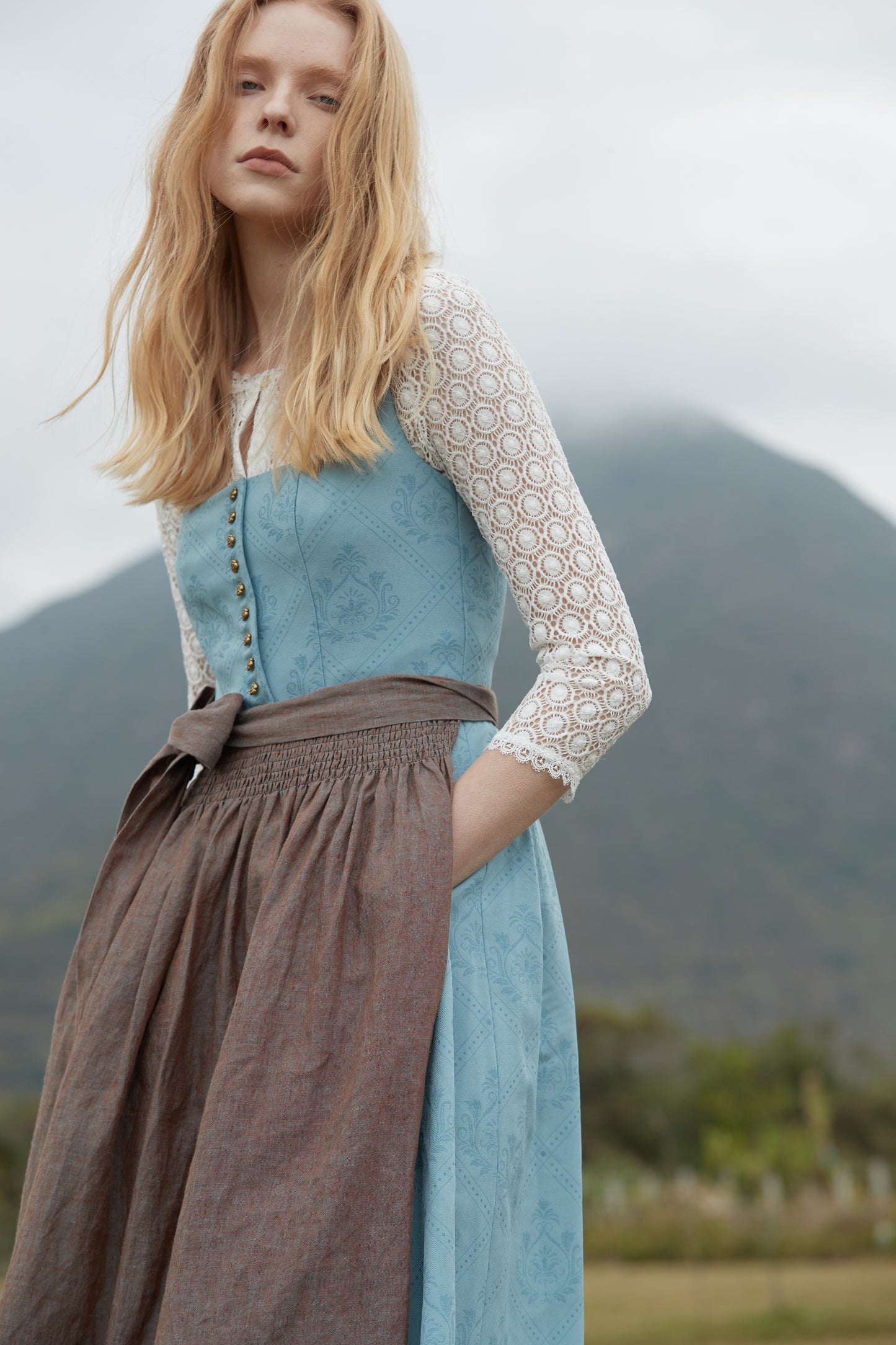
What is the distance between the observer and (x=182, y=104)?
5.05ft

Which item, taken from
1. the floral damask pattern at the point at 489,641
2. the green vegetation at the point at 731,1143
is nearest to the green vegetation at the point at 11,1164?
the green vegetation at the point at 731,1143

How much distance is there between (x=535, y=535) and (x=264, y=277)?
56 cm

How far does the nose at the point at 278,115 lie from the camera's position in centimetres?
141

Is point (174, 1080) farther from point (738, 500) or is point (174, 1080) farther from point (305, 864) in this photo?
point (738, 500)

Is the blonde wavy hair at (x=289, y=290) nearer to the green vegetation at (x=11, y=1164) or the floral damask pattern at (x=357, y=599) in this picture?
the floral damask pattern at (x=357, y=599)

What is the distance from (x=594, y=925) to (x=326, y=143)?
4635cm

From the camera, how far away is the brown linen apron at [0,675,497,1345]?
110cm

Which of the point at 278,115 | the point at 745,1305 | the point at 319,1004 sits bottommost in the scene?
the point at 745,1305

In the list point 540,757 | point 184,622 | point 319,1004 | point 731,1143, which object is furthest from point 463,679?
point 731,1143

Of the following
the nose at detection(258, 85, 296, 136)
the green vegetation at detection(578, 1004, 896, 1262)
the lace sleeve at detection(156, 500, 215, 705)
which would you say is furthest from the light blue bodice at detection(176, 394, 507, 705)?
the green vegetation at detection(578, 1004, 896, 1262)

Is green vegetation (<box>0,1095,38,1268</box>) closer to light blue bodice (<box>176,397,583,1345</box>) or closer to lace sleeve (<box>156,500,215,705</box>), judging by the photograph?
lace sleeve (<box>156,500,215,705</box>)

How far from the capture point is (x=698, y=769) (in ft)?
182

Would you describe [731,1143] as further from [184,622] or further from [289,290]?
[289,290]

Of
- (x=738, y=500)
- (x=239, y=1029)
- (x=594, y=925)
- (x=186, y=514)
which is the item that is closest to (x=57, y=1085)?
(x=239, y=1029)
